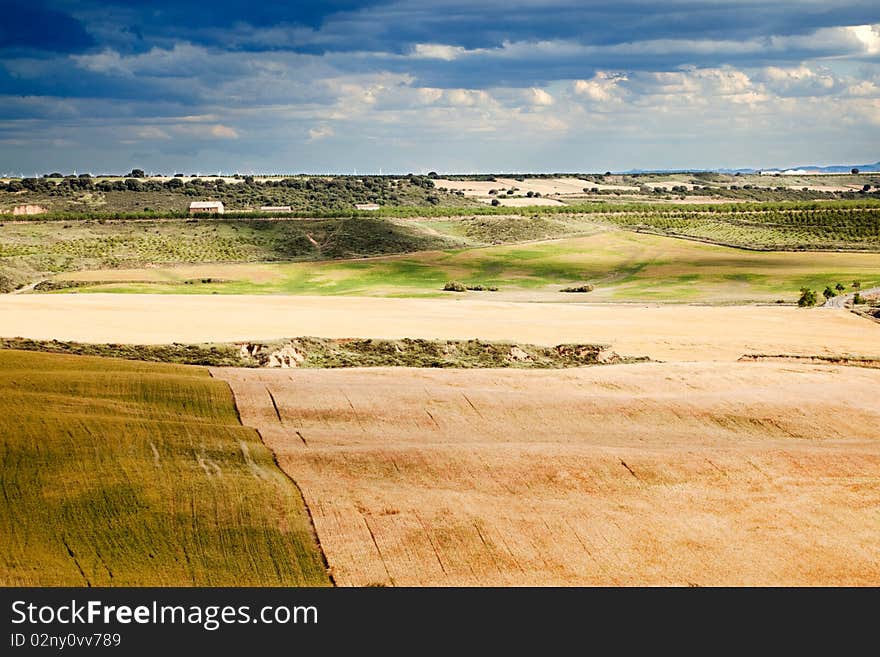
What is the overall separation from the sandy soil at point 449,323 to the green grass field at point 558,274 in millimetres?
15678

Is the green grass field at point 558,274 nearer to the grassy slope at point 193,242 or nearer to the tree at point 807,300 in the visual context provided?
the tree at point 807,300

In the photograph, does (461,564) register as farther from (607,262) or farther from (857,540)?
(607,262)

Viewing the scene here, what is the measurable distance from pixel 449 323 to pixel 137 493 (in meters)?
44.7

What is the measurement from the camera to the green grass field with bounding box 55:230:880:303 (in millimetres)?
107938

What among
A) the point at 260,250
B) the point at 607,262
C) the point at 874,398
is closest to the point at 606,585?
the point at 874,398

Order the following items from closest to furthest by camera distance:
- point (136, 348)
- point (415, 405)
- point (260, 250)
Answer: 1. point (415, 405)
2. point (136, 348)
3. point (260, 250)

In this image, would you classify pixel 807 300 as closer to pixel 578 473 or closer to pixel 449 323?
pixel 449 323

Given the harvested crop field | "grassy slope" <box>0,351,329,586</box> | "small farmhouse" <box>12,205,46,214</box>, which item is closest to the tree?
the harvested crop field

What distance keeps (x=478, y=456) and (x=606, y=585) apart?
33.8 feet

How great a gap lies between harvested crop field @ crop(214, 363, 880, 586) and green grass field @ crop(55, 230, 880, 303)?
5319 centimetres

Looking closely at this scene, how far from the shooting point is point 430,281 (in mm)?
121562

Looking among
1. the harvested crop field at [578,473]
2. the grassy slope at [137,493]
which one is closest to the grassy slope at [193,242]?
the grassy slope at [137,493]

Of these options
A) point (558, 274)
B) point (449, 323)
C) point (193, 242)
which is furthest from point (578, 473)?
point (193, 242)

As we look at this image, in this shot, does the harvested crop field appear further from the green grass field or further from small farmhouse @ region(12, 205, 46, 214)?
small farmhouse @ region(12, 205, 46, 214)
